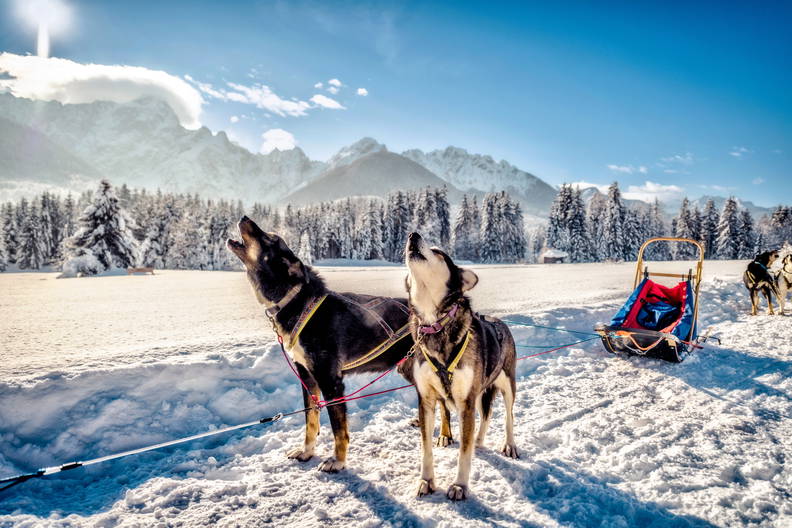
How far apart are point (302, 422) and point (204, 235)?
64419mm

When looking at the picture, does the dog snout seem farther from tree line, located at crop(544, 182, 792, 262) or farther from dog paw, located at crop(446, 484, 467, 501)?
tree line, located at crop(544, 182, 792, 262)

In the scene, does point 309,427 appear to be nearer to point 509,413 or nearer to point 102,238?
point 509,413

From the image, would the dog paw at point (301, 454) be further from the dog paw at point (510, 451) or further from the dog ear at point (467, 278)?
the dog ear at point (467, 278)

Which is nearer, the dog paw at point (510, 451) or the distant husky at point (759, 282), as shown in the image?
the dog paw at point (510, 451)

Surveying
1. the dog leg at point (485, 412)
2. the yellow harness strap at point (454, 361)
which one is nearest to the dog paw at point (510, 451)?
the dog leg at point (485, 412)

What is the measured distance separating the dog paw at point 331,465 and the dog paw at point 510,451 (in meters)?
1.53

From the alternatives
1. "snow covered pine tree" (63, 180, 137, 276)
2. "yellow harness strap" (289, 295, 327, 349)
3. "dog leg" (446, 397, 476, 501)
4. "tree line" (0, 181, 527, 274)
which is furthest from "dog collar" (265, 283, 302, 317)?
"tree line" (0, 181, 527, 274)

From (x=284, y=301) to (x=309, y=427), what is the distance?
1.26 m

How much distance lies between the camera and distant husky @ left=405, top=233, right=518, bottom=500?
118 inches

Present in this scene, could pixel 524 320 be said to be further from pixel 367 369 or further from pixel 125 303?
pixel 125 303

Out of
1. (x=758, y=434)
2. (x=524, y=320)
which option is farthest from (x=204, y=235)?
(x=758, y=434)

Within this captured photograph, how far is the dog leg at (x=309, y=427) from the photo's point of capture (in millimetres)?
3648

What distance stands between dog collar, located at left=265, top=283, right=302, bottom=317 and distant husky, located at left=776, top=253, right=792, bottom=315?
1268cm

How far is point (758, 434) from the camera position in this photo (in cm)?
381
